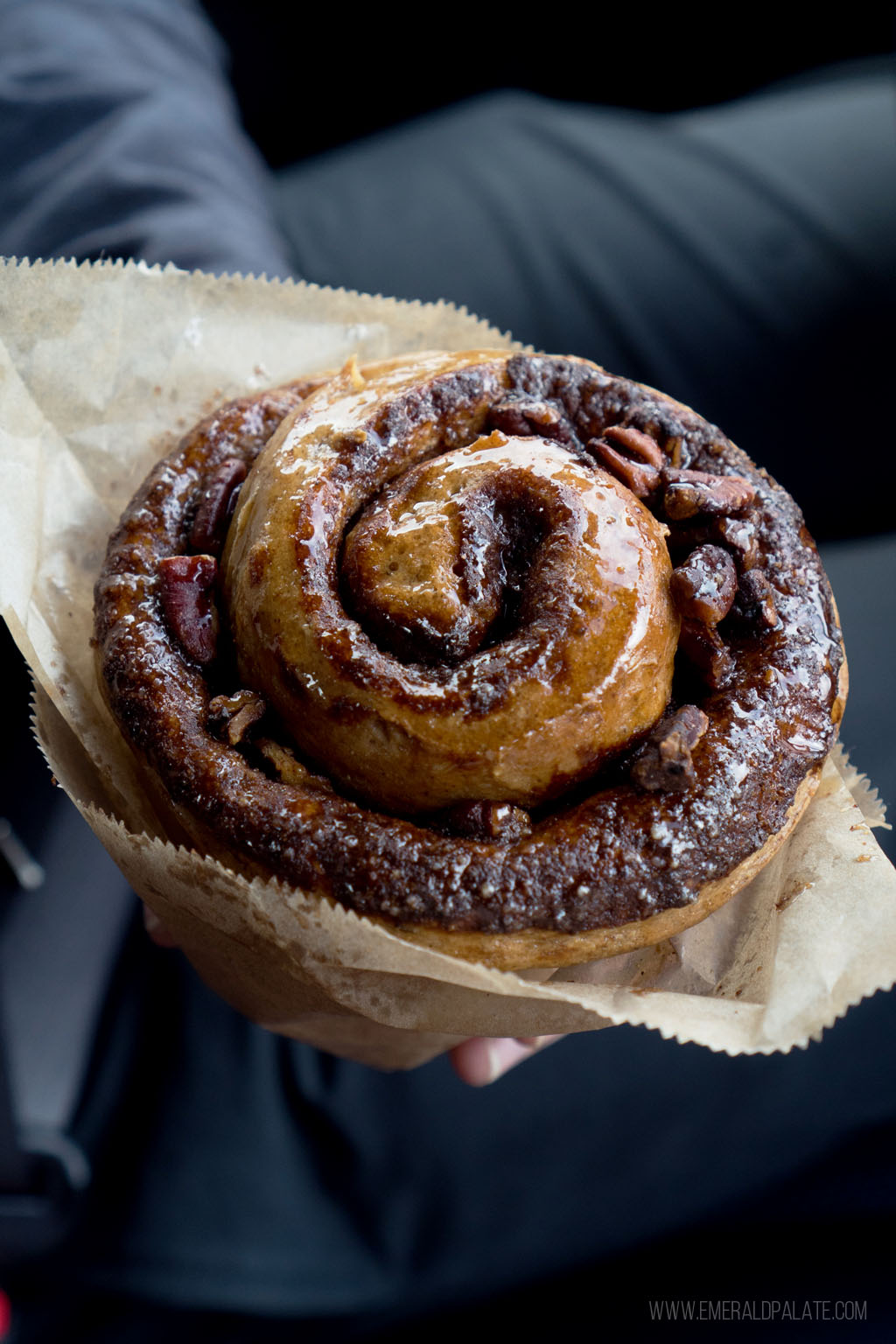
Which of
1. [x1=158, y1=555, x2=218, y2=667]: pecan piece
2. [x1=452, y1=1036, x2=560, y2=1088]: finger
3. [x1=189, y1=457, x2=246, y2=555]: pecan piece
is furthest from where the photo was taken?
[x1=452, y1=1036, x2=560, y2=1088]: finger

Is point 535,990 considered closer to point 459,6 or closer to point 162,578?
point 162,578

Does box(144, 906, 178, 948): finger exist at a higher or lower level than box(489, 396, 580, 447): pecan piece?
lower

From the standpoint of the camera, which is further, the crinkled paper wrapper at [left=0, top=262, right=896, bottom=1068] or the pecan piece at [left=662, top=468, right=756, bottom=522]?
the pecan piece at [left=662, top=468, right=756, bottom=522]

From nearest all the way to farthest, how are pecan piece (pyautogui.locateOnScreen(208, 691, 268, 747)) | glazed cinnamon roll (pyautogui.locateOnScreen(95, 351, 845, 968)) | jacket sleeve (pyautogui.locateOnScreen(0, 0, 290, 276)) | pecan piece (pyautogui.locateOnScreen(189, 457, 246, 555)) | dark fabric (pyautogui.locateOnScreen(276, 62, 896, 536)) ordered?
glazed cinnamon roll (pyautogui.locateOnScreen(95, 351, 845, 968)) → pecan piece (pyautogui.locateOnScreen(208, 691, 268, 747)) → pecan piece (pyautogui.locateOnScreen(189, 457, 246, 555)) → jacket sleeve (pyautogui.locateOnScreen(0, 0, 290, 276)) → dark fabric (pyautogui.locateOnScreen(276, 62, 896, 536))

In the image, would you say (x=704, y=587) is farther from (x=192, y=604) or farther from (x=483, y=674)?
(x=192, y=604)

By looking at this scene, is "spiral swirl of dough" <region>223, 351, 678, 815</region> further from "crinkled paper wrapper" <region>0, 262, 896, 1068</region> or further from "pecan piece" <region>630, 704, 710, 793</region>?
"crinkled paper wrapper" <region>0, 262, 896, 1068</region>

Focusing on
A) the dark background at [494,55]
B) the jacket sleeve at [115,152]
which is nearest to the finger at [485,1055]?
the jacket sleeve at [115,152]

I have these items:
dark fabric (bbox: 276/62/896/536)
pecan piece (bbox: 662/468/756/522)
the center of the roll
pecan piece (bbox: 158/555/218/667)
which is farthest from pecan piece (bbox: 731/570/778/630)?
dark fabric (bbox: 276/62/896/536)
